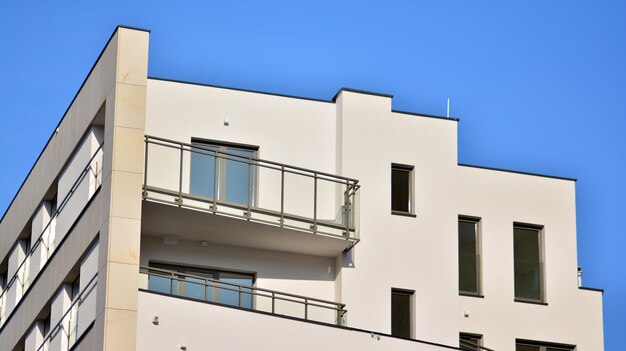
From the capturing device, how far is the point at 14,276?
133 feet

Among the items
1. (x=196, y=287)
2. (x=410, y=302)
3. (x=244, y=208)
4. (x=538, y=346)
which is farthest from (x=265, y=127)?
(x=538, y=346)

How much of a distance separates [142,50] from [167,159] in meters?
2.63

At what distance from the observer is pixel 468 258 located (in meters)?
38.0

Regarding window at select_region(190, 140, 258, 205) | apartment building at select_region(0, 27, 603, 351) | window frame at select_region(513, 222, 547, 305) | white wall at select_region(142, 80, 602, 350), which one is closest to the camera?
apartment building at select_region(0, 27, 603, 351)

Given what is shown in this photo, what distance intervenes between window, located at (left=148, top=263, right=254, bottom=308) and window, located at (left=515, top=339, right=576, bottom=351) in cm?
738

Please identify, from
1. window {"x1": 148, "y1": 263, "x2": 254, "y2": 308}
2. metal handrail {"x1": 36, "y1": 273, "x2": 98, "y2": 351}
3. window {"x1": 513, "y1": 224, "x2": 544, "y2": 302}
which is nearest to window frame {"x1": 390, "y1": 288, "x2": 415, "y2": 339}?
window {"x1": 513, "y1": 224, "x2": 544, "y2": 302}

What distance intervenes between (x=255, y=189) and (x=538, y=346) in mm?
8177

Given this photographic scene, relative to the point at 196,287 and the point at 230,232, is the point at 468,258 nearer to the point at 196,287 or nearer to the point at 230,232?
the point at 230,232

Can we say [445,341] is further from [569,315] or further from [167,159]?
[167,159]

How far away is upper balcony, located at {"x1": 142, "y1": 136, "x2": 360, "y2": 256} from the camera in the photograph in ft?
110

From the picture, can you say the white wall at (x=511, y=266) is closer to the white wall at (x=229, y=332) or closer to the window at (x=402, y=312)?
the window at (x=402, y=312)

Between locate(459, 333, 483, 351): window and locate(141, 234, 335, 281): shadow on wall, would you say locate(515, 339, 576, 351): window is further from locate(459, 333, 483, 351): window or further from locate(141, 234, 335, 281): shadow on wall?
locate(141, 234, 335, 281): shadow on wall

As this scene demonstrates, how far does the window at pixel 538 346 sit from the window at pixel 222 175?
7.69 metres

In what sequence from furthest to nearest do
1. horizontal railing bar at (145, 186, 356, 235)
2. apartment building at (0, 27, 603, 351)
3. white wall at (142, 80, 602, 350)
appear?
white wall at (142, 80, 602, 350) → horizontal railing bar at (145, 186, 356, 235) → apartment building at (0, 27, 603, 351)
